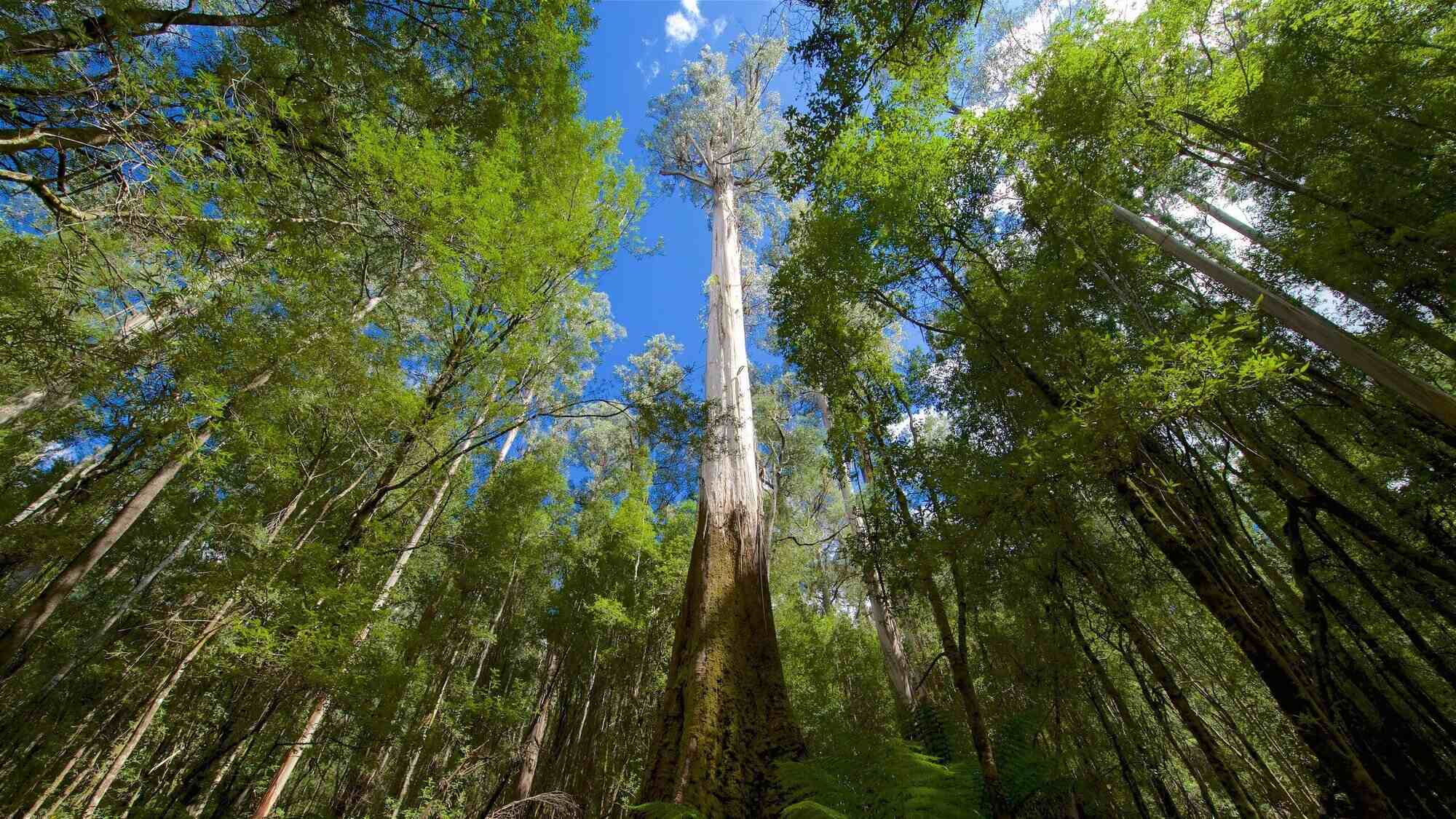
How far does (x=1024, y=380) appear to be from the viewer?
3658mm

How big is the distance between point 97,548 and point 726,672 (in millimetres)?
4172

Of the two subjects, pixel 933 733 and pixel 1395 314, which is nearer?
pixel 1395 314

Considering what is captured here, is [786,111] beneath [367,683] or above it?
above

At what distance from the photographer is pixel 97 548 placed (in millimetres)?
3002

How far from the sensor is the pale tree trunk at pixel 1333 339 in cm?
232

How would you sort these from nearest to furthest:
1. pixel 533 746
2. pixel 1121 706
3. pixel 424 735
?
pixel 1121 706 → pixel 424 735 → pixel 533 746

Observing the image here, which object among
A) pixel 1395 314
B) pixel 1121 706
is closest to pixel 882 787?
pixel 1121 706

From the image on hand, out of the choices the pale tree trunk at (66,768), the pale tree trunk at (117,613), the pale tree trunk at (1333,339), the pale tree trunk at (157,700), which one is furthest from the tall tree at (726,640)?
the pale tree trunk at (117,613)

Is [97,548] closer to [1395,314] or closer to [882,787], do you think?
[882,787]

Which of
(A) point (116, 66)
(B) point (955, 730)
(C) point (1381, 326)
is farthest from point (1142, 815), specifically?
(A) point (116, 66)

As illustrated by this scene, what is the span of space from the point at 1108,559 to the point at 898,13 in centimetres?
465

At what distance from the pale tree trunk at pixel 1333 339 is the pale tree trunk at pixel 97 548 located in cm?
663

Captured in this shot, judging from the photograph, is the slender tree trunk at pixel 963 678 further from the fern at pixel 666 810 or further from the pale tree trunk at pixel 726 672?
the fern at pixel 666 810

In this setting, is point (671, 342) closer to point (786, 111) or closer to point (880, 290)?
point (880, 290)
